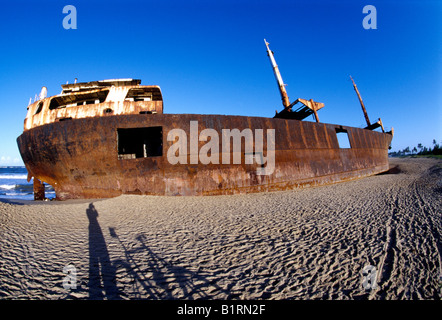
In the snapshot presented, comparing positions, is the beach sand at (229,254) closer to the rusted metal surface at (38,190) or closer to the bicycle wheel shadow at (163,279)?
the bicycle wheel shadow at (163,279)

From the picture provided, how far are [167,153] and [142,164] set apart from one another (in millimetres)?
949

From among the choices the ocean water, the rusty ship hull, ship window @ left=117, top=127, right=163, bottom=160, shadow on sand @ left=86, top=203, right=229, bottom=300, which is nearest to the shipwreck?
the rusty ship hull

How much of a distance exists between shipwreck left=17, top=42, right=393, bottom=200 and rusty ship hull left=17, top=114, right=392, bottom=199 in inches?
1.3

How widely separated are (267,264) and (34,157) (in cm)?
952

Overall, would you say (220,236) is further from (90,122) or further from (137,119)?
(90,122)

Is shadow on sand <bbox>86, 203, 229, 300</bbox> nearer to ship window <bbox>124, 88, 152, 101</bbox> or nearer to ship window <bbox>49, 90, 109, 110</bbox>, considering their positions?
ship window <bbox>124, 88, 152, 101</bbox>

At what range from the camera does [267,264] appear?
6.80ft

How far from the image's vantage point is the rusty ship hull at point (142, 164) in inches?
238

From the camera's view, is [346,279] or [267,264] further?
[267,264]

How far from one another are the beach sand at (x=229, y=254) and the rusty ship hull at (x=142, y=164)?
6.29ft

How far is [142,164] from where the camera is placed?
19.9 ft
